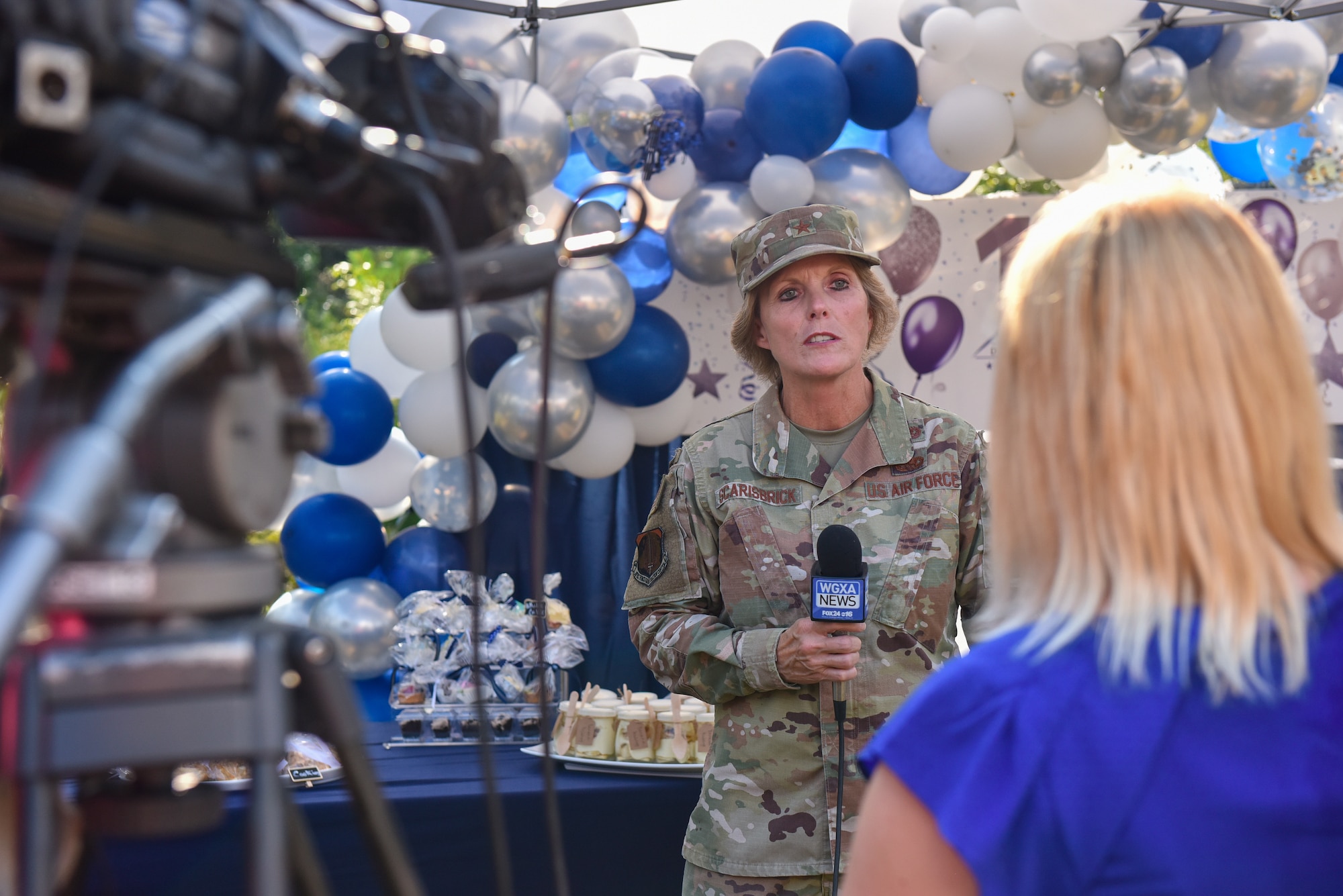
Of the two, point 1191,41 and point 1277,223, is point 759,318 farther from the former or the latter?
point 1277,223

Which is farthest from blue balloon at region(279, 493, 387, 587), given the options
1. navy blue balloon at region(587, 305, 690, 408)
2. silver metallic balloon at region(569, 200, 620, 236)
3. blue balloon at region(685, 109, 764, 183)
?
blue balloon at region(685, 109, 764, 183)

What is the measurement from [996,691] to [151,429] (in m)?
0.64

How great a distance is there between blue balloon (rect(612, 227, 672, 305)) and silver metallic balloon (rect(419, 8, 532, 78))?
2.24 ft

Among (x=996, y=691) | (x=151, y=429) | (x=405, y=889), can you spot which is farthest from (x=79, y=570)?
(x=996, y=691)

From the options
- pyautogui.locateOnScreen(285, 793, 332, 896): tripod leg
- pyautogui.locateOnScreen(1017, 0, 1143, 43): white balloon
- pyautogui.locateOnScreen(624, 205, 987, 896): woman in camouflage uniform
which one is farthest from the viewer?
pyautogui.locateOnScreen(1017, 0, 1143, 43): white balloon

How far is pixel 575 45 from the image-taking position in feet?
11.5

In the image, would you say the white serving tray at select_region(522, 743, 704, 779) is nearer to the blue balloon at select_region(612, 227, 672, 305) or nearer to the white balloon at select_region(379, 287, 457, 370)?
the white balloon at select_region(379, 287, 457, 370)

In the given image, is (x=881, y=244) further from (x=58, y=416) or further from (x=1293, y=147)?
(x=58, y=416)

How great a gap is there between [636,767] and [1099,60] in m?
2.46

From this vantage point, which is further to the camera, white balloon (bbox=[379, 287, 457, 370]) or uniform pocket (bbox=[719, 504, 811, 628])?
white balloon (bbox=[379, 287, 457, 370])

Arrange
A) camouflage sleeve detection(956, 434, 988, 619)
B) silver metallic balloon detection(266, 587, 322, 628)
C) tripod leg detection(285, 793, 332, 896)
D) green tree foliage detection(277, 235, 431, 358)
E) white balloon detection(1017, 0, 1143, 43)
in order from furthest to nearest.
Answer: green tree foliage detection(277, 235, 431, 358)
silver metallic balloon detection(266, 587, 322, 628)
white balloon detection(1017, 0, 1143, 43)
camouflage sleeve detection(956, 434, 988, 619)
tripod leg detection(285, 793, 332, 896)

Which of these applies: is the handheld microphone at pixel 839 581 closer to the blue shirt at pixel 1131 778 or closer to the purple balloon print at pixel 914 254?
the blue shirt at pixel 1131 778

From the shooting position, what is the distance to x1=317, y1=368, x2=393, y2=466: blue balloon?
12.5ft

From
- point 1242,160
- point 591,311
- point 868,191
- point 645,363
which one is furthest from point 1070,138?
point 591,311
